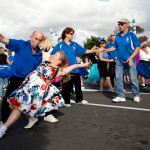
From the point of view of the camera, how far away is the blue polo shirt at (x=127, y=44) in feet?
18.7

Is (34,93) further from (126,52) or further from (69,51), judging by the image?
(126,52)

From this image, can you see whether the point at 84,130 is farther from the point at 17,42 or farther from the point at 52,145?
the point at 17,42

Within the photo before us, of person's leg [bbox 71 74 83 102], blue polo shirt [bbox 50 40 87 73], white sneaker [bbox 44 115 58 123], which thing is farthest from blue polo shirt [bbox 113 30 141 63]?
white sneaker [bbox 44 115 58 123]

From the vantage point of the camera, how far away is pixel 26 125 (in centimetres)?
387

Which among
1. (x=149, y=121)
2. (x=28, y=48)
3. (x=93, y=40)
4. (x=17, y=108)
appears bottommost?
(x=149, y=121)

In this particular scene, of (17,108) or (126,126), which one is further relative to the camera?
(126,126)

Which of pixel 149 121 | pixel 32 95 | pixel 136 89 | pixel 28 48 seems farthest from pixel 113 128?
pixel 136 89

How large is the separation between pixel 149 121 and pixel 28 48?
2375 mm

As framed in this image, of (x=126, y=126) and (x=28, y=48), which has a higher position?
(x=28, y=48)

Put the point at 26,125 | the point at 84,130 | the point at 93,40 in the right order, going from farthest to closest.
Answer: the point at 93,40, the point at 26,125, the point at 84,130

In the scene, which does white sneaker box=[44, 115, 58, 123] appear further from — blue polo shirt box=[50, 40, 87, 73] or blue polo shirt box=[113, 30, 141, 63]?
blue polo shirt box=[113, 30, 141, 63]

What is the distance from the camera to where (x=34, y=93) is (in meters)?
3.28

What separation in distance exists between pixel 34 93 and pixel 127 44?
3.29 meters

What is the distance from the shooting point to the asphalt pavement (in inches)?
112
